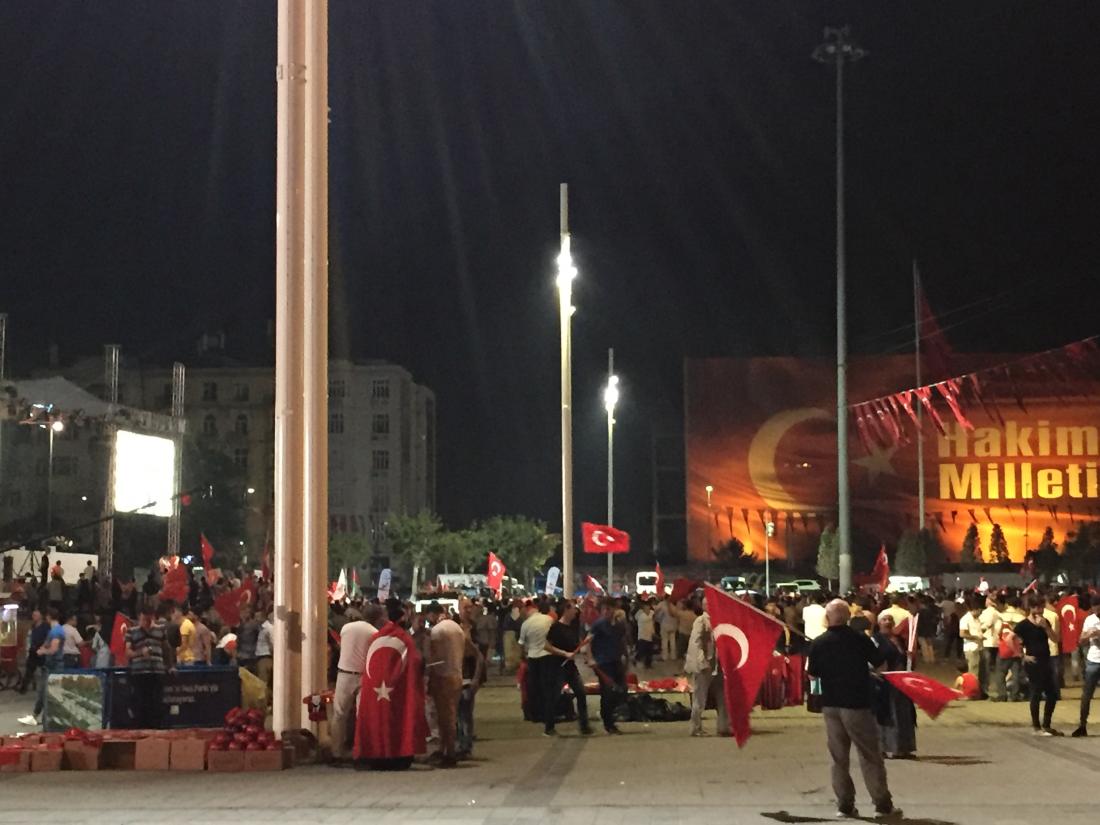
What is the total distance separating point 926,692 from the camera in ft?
43.6

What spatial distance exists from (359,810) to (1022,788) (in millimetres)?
5540

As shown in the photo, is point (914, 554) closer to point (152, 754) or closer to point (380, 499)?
point (152, 754)

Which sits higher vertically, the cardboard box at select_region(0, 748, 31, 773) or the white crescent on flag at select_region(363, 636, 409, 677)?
the white crescent on flag at select_region(363, 636, 409, 677)

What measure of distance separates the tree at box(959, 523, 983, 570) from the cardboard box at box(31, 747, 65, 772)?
201ft

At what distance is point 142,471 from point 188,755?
19939 mm

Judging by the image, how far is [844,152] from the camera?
2897 centimetres

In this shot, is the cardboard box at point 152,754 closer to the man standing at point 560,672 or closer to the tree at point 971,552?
the man standing at point 560,672

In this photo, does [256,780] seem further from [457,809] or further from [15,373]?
[15,373]

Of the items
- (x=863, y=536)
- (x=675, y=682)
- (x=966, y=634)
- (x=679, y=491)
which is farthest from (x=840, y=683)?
(x=679, y=491)

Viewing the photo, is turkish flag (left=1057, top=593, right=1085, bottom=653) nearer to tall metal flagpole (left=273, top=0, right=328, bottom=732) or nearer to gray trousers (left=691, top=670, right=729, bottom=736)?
gray trousers (left=691, top=670, right=729, bottom=736)

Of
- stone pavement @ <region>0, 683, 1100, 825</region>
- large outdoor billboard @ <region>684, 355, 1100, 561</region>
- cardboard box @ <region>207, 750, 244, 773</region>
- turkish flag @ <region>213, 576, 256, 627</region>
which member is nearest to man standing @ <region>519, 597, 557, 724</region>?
stone pavement @ <region>0, 683, 1100, 825</region>

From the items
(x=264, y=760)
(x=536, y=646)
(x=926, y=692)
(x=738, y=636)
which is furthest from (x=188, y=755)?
(x=926, y=692)

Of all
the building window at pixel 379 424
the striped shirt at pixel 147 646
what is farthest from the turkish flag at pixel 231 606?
the building window at pixel 379 424

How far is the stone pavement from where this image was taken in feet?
38.7
